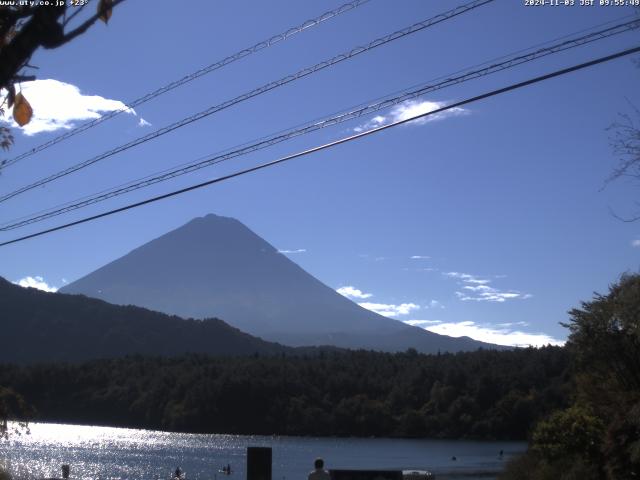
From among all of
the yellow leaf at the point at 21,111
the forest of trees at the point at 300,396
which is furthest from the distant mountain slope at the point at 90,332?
the yellow leaf at the point at 21,111

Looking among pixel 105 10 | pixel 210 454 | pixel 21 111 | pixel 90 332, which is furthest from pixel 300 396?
pixel 105 10

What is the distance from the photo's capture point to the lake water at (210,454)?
66062mm

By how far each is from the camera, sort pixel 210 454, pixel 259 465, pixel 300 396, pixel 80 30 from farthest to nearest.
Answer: pixel 300 396
pixel 210 454
pixel 259 465
pixel 80 30

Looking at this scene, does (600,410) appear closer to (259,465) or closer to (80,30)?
(259,465)

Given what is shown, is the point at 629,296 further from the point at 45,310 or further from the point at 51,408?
the point at 45,310

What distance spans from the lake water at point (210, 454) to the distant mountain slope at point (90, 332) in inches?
735

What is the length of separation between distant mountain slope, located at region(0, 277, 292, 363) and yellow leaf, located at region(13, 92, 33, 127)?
126 m

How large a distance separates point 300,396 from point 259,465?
10827 centimetres

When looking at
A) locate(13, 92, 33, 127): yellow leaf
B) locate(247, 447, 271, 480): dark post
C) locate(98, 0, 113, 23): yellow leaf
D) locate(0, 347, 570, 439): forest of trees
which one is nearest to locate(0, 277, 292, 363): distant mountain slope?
locate(0, 347, 570, 439): forest of trees

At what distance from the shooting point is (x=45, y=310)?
144750mm

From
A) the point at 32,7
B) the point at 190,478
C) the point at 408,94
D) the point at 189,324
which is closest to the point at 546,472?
the point at 408,94

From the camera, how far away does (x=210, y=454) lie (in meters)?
85.2

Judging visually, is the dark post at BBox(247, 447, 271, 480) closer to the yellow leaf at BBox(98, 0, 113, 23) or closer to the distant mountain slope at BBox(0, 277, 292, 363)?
the yellow leaf at BBox(98, 0, 113, 23)

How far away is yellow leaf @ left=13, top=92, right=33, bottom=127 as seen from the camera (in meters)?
4.64
